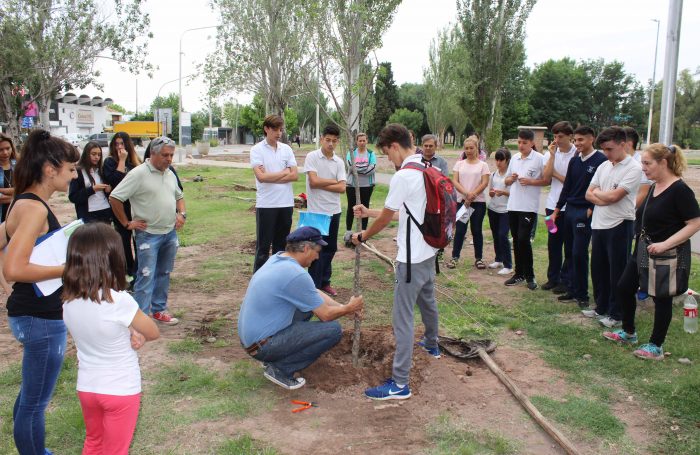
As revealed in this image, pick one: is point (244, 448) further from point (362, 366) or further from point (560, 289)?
point (560, 289)

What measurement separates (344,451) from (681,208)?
3.53m

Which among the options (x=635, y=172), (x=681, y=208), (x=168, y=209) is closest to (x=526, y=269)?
(x=635, y=172)

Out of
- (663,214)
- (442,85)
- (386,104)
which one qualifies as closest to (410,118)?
(386,104)

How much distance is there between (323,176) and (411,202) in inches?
112

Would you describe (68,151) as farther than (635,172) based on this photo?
No

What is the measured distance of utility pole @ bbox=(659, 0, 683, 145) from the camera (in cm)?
746

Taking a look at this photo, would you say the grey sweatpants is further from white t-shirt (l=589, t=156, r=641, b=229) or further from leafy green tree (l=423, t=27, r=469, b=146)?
leafy green tree (l=423, t=27, r=469, b=146)

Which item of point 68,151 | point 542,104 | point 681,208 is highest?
point 542,104

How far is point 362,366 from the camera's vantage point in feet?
16.0

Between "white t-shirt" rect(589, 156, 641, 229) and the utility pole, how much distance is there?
2.09 m

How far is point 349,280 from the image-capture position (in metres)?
7.77

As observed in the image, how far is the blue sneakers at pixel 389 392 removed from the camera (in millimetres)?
4297

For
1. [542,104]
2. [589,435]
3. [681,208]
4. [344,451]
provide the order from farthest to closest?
[542,104] → [681,208] → [589,435] → [344,451]

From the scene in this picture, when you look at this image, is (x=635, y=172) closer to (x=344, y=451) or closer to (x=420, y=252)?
(x=420, y=252)
